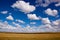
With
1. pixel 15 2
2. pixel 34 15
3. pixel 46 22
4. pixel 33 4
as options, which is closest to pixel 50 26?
pixel 46 22

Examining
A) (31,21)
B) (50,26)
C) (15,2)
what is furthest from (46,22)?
(15,2)

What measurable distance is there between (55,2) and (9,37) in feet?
2.28

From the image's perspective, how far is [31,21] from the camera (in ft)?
4.28

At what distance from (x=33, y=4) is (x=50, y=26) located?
0.34m

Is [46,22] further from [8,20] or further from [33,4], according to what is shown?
[8,20]

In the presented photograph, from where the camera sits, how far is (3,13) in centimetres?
129

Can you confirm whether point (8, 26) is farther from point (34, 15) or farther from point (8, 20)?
point (34, 15)

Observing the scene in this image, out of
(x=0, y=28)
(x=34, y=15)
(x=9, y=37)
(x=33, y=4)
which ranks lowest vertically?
(x=9, y=37)

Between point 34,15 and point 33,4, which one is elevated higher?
point 33,4

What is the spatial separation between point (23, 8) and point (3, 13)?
0.82 feet

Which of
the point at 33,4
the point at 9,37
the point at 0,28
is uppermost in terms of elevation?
the point at 33,4

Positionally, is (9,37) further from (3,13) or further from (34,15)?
(34,15)

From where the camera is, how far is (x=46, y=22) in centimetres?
130

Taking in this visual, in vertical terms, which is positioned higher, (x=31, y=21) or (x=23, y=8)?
(x=23, y=8)
